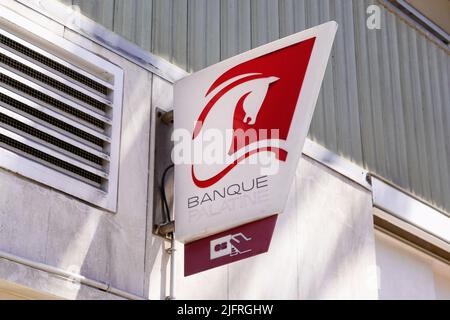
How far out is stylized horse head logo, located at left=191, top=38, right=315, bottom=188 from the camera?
5.79m

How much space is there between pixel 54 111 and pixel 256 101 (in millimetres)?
1102

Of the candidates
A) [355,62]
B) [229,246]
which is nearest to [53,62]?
[229,246]

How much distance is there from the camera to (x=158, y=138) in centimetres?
647

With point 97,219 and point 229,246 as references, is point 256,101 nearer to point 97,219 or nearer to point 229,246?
point 229,246

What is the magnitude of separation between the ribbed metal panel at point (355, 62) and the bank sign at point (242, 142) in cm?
77

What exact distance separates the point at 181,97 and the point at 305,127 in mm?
909

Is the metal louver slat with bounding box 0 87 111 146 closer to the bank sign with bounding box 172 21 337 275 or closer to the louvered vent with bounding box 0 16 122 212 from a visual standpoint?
the louvered vent with bounding box 0 16 122 212

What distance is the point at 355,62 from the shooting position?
848cm

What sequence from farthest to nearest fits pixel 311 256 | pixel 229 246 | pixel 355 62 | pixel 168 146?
pixel 355 62 → pixel 311 256 → pixel 168 146 → pixel 229 246

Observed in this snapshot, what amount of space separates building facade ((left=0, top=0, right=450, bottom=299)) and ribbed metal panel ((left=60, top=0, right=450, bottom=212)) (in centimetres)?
1

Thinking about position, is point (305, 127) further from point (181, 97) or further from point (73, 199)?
point (73, 199)

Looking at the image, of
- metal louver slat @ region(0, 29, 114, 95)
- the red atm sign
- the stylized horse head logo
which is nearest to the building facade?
metal louver slat @ region(0, 29, 114, 95)

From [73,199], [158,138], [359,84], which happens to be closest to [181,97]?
[158,138]

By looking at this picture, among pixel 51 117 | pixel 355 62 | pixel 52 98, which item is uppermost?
pixel 355 62
